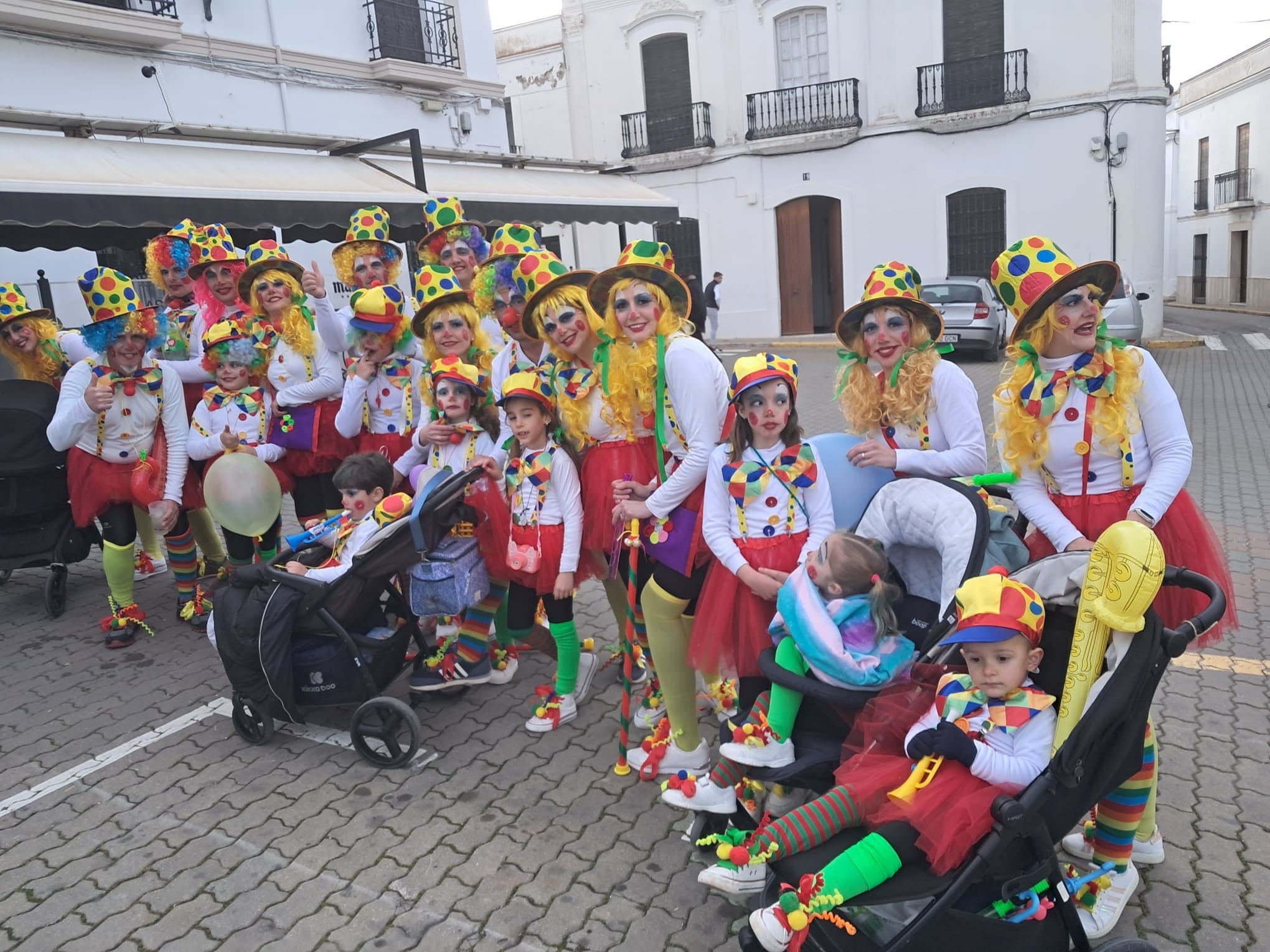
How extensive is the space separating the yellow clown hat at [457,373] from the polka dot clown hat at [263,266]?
1.52 m

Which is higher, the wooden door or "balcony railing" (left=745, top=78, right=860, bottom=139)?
"balcony railing" (left=745, top=78, right=860, bottom=139)

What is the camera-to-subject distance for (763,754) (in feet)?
8.99

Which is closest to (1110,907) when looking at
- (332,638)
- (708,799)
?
(708,799)

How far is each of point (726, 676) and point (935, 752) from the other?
1.17 meters

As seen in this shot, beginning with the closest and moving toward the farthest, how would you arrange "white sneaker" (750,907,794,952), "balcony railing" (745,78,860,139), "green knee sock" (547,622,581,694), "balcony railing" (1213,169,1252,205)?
"white sneaker" (750,907,794,952) < "green knee sock" (547,622,581,694) < "balcony railing" (745,78,860,139) < "balcony railing" (1213,169,1252,205)

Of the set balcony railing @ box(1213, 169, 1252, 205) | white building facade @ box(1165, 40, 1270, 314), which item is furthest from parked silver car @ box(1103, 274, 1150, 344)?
balcony railing @ box(1213, 169, 1252, 205)

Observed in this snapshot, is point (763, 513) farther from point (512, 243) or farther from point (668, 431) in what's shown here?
point (512, 243)

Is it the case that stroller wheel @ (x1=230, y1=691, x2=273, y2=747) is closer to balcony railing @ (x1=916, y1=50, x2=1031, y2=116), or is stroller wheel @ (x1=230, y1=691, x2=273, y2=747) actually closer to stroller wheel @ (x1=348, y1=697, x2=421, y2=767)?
stroller wheel @ (x1=348, y1=697, x2=421, y2=767)

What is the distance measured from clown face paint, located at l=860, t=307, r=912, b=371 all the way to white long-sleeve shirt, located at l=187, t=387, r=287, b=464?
357 centimetres

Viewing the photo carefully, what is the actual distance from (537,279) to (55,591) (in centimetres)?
429

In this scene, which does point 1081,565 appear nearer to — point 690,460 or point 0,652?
point 690,460

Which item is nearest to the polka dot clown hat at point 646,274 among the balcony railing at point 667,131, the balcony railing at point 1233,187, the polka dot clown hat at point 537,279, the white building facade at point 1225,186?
the polka dot clown hat at point 537,279

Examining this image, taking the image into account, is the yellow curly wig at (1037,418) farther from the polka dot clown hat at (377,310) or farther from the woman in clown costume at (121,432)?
the woman in clown costume at (121,432)

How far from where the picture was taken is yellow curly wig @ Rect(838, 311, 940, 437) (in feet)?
11.1
